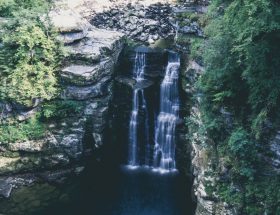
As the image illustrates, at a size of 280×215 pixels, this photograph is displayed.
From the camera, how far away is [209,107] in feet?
54.3

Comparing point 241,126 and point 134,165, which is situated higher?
point 241,126

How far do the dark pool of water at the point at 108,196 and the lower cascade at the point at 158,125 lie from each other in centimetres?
82

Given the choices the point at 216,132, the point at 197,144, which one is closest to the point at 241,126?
the point at 216,132

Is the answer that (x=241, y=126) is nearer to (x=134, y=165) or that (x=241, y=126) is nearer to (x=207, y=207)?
(x=207, y=207)

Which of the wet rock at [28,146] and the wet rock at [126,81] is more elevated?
the wet rock at [126,81]

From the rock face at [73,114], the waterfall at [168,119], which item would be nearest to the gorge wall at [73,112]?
the rock face at [73,114]

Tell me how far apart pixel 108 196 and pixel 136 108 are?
4.74 m

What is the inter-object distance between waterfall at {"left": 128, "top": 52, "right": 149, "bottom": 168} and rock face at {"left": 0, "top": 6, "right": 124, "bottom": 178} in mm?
1577

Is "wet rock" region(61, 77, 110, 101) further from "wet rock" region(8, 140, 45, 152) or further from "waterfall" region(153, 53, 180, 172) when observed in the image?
"waterfall" region(153, 53, 180, 172)

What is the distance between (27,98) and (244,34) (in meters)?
10.7

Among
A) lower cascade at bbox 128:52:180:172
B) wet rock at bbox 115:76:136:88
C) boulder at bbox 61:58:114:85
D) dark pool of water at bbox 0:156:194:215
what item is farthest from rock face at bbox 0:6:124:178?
lower cascade at bbox 128:52:180:172

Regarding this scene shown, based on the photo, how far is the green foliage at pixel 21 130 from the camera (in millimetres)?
19641

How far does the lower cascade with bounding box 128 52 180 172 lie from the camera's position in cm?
2117

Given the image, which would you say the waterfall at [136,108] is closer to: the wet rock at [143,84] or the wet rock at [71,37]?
→ the wet rock at [143,84]
